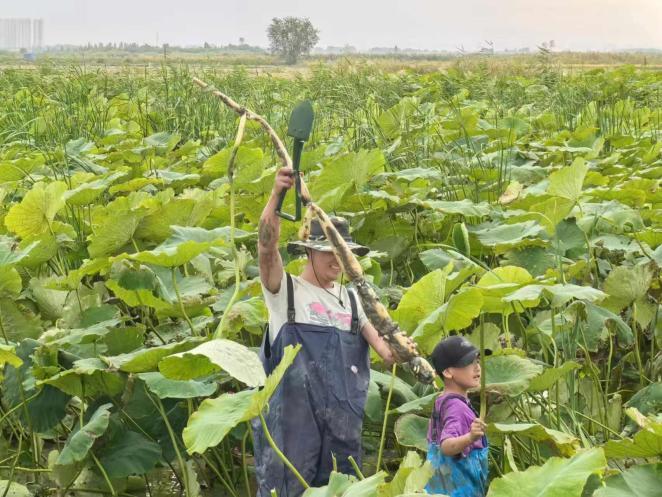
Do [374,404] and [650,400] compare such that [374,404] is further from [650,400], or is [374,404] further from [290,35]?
[290,35]

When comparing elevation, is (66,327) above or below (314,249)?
below

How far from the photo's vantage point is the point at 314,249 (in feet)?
6.29

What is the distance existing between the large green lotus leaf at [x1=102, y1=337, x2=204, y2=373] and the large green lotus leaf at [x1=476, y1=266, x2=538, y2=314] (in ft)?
1.84

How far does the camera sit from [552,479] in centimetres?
127

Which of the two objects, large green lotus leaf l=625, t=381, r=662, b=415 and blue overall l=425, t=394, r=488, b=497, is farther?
large green lotus leaf l=625, t=381, r=662, b=415

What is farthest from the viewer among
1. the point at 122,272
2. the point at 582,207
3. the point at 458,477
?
the point at 582,207

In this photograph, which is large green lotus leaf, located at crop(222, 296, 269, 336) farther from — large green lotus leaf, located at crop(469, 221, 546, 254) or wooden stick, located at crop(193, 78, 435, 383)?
large green lotus leaf, located at crop(469, 221, 546, 254)

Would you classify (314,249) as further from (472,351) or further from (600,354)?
(600,354)

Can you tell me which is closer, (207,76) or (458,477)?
(458,477)

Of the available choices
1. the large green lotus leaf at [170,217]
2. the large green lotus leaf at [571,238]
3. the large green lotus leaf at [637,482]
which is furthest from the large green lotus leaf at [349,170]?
the large green lotus leaf at [637,482]

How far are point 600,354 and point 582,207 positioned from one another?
47 cm

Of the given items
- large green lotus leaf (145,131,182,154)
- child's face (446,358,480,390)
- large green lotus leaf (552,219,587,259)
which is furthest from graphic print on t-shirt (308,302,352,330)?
large green lotus leaf (145,131,182,154)

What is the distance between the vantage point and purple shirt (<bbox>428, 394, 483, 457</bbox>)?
1.77m

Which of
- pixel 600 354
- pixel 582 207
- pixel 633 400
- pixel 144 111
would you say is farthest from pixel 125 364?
pixel 144 111
